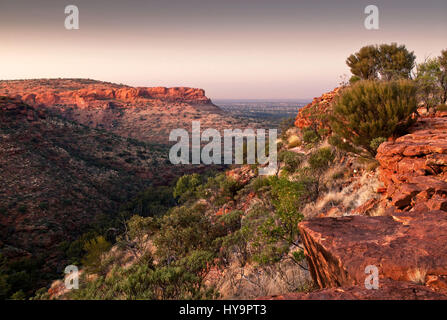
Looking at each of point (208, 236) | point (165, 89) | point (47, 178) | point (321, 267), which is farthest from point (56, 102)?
point (321, 267)

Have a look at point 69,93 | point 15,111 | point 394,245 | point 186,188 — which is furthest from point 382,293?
point 69,93

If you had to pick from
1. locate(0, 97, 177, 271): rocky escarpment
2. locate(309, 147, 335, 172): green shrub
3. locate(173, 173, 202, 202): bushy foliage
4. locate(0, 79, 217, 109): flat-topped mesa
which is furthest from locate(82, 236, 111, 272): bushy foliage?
locate(0, 79, 217, 109): flat-topped mesa

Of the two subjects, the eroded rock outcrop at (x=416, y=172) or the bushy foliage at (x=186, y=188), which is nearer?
the eroded rock outcrop at (x=416, y=172)

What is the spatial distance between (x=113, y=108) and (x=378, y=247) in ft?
275

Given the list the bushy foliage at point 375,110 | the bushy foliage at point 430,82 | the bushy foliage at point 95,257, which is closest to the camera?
the bushy foliage at point 375,110

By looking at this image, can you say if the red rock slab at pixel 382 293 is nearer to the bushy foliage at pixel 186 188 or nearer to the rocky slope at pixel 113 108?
the bushy foliage at pixel 186 188

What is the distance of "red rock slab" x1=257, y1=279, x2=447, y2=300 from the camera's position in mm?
1717

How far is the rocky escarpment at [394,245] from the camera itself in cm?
195

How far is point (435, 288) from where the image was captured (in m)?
1.94

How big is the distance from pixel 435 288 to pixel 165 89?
117 meters

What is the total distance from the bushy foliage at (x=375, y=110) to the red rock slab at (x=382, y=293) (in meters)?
6.07

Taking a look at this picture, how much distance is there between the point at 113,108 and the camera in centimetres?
7425

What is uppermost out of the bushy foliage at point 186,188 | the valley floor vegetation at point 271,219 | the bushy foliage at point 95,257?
the valley floor vegetation at point 271,219

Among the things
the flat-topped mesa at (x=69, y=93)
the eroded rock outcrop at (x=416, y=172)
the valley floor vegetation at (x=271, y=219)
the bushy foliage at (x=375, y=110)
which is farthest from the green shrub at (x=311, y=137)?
the flat-topped mesa at (x=69, y=93)
